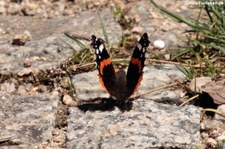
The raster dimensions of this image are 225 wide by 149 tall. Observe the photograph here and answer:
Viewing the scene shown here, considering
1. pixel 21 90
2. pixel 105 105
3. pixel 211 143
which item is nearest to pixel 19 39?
pixel 21 90

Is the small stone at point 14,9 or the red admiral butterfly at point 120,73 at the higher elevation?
the small stone at point 14,9

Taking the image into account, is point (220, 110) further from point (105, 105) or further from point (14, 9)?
point (14, 9)

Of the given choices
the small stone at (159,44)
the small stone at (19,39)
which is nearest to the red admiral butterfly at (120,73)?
the small stone at (159,44)

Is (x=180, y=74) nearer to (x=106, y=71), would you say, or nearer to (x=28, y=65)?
(x=106, y=71)

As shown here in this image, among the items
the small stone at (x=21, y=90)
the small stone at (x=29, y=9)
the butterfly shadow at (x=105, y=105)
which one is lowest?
the butterfly shadow at (x=105, y=105)

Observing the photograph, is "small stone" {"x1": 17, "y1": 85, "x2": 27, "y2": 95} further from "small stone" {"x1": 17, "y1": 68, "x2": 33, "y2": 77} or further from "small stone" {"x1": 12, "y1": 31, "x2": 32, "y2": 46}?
"small stone" {"x1": 12, "y1": 31, "x2": 32, "y2": 46}

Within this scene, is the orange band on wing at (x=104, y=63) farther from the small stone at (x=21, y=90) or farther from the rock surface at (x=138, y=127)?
the small stone at (x=21, y=90)
